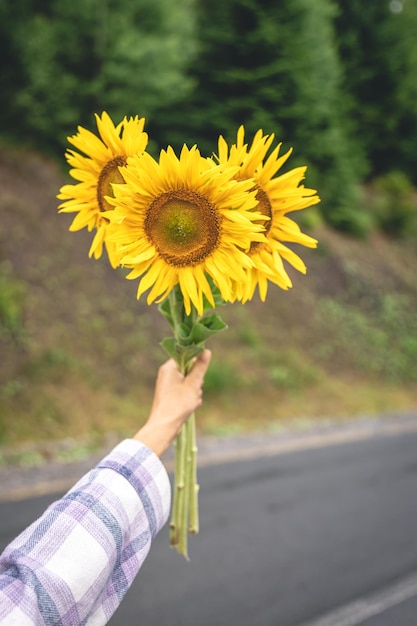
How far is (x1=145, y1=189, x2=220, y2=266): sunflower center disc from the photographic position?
4.44 ft

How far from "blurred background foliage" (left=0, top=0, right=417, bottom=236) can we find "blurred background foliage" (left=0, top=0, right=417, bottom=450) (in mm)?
40

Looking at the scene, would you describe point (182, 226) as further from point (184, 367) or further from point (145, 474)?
point (145, 474)

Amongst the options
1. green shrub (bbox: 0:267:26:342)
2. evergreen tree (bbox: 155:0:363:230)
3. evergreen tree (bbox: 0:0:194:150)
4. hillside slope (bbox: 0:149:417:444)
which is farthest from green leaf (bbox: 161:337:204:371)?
evergreen tree (bbox: 155:0:363:230)

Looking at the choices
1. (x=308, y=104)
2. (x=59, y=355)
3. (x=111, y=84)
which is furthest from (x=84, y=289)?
(x=308, y=104)

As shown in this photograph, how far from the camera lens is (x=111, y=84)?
11.6 meters

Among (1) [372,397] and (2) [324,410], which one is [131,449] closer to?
(2) [324,410]

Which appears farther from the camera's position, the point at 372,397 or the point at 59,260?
the point at 372,397

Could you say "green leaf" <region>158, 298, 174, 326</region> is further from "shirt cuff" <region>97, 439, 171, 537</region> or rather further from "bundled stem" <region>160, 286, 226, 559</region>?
"shirt cuff" <region>97, 439, 171, 537</region>

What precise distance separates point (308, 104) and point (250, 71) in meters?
1.97

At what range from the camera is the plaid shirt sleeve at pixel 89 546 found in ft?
3.53

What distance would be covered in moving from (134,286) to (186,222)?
10.5m

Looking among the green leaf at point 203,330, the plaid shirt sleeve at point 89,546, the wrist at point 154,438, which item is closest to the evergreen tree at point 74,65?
the green leaf at point 203,330

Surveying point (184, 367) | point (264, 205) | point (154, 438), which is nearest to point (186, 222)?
point (264, 205)

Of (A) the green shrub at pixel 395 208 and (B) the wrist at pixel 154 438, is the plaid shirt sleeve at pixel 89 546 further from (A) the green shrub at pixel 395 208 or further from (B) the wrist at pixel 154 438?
(A) the green shrub at pixel 395 208
